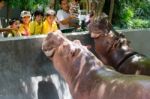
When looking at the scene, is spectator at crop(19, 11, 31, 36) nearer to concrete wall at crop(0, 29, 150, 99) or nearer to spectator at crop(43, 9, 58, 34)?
spectator at crop(43, 9, 58, 34)

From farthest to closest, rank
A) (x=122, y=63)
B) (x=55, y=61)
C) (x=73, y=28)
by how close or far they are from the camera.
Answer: (x=73, y=28)
(x=122, y=63)
(x=55, y=61)

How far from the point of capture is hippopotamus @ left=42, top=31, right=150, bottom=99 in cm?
413

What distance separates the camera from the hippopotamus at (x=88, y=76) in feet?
13.5

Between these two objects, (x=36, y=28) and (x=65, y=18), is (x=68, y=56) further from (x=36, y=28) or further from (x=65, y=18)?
(x=65, y=18)

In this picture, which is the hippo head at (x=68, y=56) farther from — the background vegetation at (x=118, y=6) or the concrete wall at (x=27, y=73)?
the background vegetation at (x=118, y=6)

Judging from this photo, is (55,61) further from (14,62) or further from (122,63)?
(122,63)

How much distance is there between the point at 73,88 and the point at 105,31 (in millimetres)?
1925

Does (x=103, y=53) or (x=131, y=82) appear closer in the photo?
(x=131, y=82)

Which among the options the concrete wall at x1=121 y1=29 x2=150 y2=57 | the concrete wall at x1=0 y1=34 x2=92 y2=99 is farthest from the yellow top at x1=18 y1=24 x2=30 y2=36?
the concrete wall at x1=121 y1=29 x2=150 y2=57

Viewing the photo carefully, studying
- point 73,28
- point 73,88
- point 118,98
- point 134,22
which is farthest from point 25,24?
point 134,22

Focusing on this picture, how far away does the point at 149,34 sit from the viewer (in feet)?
27.0

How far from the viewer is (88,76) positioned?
4754 millimetres

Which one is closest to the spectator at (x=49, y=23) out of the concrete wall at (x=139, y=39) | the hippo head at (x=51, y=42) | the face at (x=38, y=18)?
the face at (x=38, y=18)

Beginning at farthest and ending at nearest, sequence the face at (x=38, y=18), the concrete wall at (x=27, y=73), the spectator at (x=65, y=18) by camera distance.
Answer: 1. the spectator at (x=65, y=18)
2. the face at (x=38, y=18)
3. the concrete wall at (x=27, y=73)
